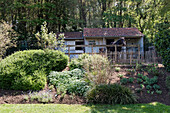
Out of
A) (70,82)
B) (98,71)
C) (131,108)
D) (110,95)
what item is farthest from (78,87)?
(131,108)

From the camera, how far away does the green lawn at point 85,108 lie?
510 cm

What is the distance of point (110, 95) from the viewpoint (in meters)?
6.02

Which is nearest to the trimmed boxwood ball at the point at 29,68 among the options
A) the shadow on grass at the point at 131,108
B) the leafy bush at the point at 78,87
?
the leafy bush at the point at 78,87

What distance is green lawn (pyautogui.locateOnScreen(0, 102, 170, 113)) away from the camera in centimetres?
510

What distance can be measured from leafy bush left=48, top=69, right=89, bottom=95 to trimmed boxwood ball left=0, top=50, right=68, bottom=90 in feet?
1.53

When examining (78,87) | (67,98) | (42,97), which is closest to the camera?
(42,97)

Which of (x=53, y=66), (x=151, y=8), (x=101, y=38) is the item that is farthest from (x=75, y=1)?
(x=53, y=66)

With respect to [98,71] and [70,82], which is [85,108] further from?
[70,82]

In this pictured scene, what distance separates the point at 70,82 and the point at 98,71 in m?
1.37

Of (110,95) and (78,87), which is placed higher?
(78,87)

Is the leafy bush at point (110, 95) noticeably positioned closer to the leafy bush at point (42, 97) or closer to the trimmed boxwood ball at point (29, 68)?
the leafy bush at point (42, 97)

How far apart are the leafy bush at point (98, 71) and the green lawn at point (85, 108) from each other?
145cm

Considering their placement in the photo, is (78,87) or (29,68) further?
(29,68)

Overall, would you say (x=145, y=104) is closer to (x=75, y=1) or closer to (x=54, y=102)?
(x=54, y=102)
